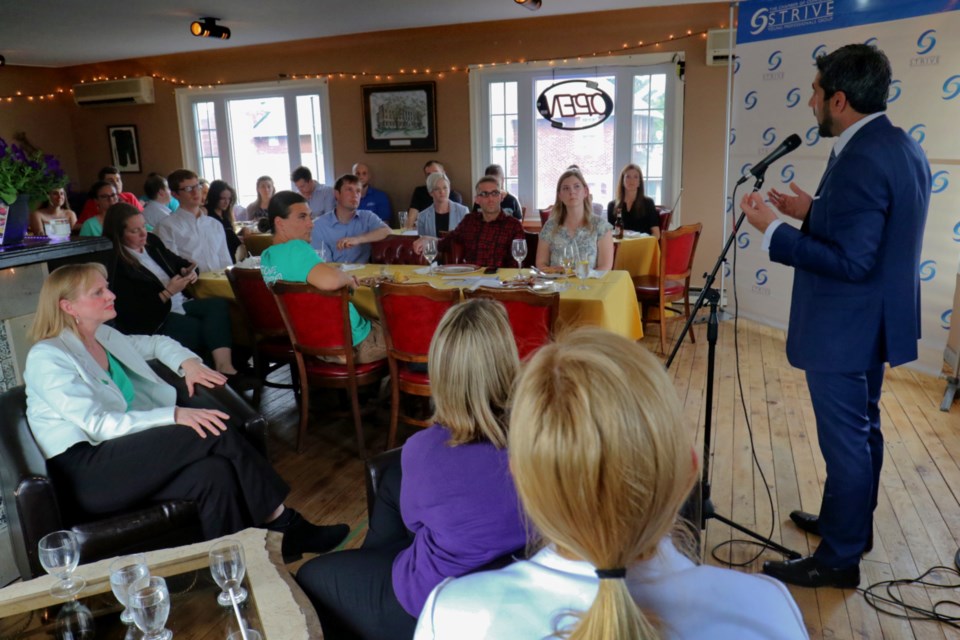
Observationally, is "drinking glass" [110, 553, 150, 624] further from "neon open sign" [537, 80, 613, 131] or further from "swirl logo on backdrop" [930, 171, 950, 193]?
"neon open sign" [537, 80, 613, 131]

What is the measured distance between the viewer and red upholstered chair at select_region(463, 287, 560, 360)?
2975 millimetres

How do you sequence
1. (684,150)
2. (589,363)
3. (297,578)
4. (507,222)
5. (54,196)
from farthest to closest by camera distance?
(684,150) → (54,196) → (507,222) → (297,578) → (589,363)

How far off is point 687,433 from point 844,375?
1.76 m

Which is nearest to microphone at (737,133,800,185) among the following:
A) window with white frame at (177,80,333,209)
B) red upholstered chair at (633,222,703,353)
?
red upholstered chair at (633,222,703,353)

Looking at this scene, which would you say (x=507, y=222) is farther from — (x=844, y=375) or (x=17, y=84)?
(x=17, y=84)

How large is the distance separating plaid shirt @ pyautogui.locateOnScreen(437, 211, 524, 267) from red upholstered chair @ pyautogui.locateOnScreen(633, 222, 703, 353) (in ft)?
3.35

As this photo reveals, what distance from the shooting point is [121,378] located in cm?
257

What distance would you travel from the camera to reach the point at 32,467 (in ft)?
6.99

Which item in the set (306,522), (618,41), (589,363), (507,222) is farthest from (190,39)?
(589,363)

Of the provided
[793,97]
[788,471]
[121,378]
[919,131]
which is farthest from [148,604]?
[793,97]

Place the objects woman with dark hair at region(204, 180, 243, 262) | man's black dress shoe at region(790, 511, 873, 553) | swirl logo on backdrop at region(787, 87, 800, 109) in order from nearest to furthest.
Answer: man's black dress shoe at region(790, 511, 873, 553) → swirl logo on backdrop at region(787, 87, 800, 109) → woman with dark hair at region(204, 180, 243, 262)

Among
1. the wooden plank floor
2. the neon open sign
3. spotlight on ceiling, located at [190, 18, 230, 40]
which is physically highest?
spotlight on ceiling, located at [190, 18, 230, 40]

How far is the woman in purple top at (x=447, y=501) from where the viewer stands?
140 cm

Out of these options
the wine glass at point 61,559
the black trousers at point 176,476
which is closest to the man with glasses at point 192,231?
the black trousers at point 176,476
